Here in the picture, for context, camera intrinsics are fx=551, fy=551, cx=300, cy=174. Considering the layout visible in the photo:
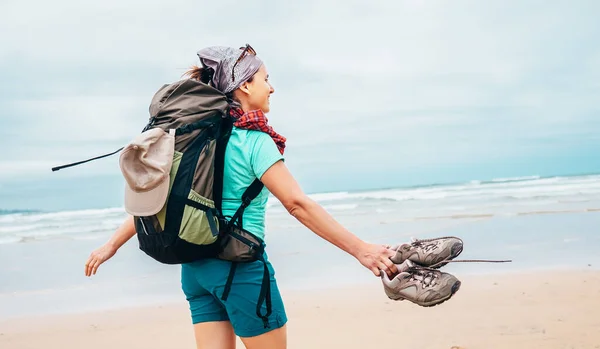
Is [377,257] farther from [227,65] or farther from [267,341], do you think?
[227,65]

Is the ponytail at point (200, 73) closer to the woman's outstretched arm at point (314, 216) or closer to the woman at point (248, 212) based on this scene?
the woman at point (248, 212)

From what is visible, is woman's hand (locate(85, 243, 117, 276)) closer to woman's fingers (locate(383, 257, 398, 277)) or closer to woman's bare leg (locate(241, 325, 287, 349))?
woman's bare leg (locate(241, 325, 287, 349))

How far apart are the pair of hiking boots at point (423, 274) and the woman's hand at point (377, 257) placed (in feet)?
0.06

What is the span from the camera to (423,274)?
203 cm

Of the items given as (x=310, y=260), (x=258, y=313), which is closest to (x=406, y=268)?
(x=258, y=313)

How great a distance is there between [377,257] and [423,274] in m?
0.18

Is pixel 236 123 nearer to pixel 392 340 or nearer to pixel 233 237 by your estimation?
pixel 233 237

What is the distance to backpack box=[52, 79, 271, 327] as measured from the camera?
1954 mm

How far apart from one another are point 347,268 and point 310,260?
3.61 feet

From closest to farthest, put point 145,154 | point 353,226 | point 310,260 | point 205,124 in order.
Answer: point 145,154
point 205,124
point 310,260
point 353,226

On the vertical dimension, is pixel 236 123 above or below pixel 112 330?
above

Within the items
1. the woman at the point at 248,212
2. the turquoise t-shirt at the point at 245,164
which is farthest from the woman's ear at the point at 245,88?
the turquoise t-shirt at the point at 245,164

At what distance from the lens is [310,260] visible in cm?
956

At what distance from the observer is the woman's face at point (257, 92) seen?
221 centimetres
